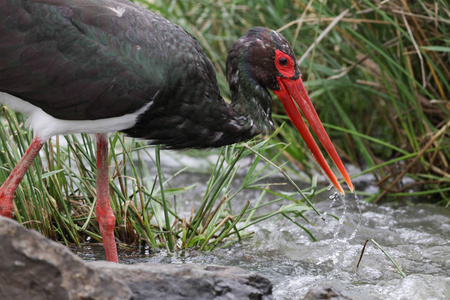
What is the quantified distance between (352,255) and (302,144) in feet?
5.76

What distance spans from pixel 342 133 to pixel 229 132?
2365mm

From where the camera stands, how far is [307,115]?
4.00 meters

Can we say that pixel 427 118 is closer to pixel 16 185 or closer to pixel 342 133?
pixel 342 133

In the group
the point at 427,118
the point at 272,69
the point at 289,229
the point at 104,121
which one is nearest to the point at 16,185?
the point at 104,121

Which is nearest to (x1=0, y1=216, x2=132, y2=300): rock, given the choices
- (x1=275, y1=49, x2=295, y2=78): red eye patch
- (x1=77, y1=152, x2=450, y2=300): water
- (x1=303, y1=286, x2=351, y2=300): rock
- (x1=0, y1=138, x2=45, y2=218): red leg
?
(x1=303, y1=286, x2=351, y2=300): rock

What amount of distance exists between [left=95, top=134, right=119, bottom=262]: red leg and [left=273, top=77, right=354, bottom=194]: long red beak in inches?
40.8

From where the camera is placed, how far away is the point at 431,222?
4.96 metres

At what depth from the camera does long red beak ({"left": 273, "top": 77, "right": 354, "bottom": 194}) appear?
12.8 ft

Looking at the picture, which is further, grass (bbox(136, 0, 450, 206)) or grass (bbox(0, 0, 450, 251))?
grass (bbox(136, 0, 450, 206))

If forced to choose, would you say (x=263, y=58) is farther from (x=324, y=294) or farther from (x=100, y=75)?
(x=324, y=294)

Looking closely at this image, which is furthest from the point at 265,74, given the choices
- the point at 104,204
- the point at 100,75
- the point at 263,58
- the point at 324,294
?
the point at 324,294

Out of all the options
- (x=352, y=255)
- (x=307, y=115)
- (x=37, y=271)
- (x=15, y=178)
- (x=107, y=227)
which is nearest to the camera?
(x=37, y=271)

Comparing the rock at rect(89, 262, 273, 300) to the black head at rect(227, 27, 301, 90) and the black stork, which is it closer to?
the black stork

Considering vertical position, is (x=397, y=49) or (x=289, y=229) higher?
(x=397, y=49)
